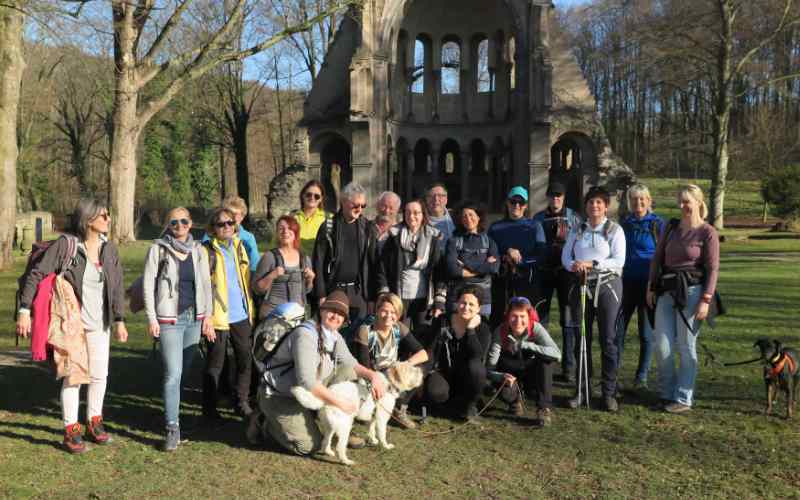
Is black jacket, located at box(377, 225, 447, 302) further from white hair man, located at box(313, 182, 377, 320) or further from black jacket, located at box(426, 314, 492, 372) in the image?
black jacket, located at box(426, 314, 492, 372)

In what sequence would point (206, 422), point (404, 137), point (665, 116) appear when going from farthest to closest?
point (665, 116), point (404, 137), point (206, 422)

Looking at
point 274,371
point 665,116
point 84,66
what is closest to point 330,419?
point 274,371

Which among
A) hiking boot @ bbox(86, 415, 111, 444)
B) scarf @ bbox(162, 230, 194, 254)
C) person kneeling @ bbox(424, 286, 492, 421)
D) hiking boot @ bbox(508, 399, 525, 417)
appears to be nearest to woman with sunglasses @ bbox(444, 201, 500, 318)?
person kneeling @ bbox(424, 286, 492, 421)

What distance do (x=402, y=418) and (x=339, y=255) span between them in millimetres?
1548

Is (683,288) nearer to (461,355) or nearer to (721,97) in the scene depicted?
(461,355)

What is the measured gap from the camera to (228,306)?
590 cm

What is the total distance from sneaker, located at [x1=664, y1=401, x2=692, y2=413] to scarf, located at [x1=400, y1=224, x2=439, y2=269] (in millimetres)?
2468

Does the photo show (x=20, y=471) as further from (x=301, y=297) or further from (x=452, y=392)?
(x=452, y=392)

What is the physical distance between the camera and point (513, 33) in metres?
28.0

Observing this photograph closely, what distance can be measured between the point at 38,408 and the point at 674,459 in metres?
5.41

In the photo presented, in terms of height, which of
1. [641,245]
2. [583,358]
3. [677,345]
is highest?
[641,245]

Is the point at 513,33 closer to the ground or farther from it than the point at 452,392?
farther from it

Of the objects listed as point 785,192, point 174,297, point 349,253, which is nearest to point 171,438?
point 174,297

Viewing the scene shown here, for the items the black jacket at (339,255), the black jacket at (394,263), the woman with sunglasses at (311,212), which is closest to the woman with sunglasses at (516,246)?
the black jacket at (394,263)
